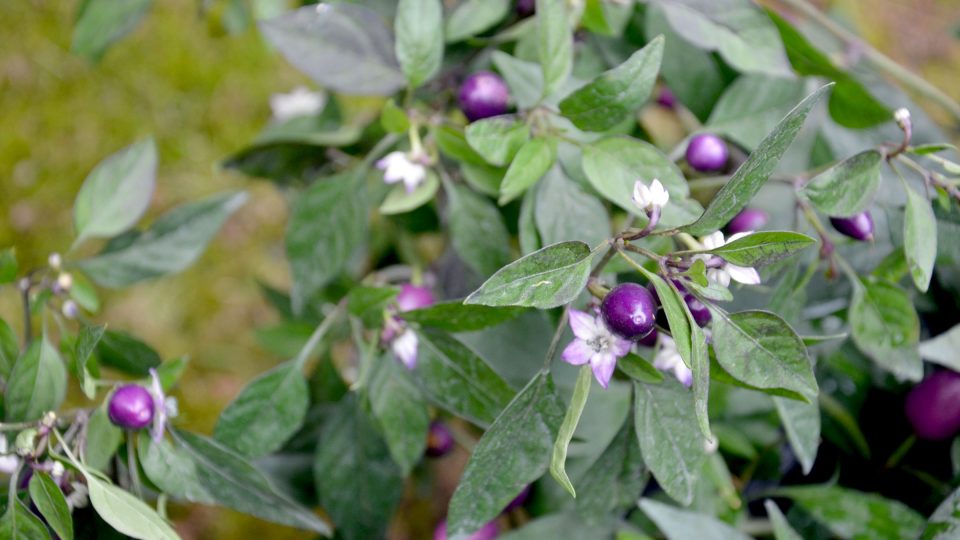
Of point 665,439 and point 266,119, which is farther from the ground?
point 665,439

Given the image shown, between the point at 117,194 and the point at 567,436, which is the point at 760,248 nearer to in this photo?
the point at 567,436

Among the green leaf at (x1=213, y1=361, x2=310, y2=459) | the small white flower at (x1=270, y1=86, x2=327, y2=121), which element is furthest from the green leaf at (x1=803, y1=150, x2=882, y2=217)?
the small white flower at (x1=270, y1=86, x2=327, y2=121)

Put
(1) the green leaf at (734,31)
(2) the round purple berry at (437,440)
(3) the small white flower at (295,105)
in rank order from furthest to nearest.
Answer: (3) the small white flower at (295,105) → (2) the round purple berry at (437,440) → (1) the green leaf at (734,31)

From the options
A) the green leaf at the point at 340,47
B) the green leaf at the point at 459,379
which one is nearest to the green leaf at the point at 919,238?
the green leaf at the point at 459,379

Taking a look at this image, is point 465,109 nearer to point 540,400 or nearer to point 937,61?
point 540,400

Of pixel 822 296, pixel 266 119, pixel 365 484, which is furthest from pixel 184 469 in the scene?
pixel 266 119

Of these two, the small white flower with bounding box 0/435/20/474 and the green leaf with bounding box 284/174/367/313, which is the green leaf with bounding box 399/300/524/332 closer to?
the green leaf with bounding box 284/174/367/313

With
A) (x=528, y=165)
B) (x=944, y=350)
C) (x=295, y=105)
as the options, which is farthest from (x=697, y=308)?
(x=295, y=105)

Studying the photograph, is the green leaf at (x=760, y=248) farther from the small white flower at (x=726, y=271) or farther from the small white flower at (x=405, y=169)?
the small white flower at (x=405, y=169)
